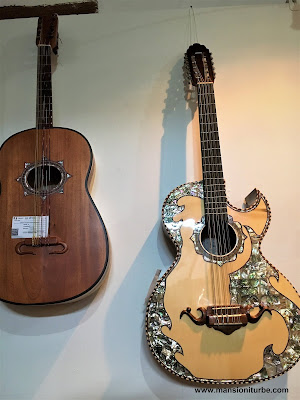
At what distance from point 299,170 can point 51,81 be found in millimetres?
1036

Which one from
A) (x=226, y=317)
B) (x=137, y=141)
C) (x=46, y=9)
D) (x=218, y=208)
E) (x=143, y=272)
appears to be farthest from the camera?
(x=46, y=9)

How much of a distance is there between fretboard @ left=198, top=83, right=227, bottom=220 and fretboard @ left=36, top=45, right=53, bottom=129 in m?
0.57

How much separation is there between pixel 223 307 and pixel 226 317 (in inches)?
1.1

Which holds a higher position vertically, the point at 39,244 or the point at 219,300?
the point at 39,244

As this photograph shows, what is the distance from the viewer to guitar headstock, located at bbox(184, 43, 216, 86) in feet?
4.32

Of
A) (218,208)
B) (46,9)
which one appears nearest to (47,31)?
(46,9)

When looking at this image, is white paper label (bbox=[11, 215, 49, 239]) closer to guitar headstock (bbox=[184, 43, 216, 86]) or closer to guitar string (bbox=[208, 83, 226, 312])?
guitar string (bbox=[208, 83, 226, 312])

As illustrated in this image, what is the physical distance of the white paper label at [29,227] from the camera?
1188 millimetres

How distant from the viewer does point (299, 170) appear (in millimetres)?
1366

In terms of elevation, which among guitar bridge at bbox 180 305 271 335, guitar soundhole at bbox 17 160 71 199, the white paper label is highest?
guitar soundhole at bbox 17 160 71 199

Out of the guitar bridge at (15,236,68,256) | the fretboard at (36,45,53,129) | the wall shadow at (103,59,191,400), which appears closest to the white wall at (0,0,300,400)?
the wall shadow at (103,59,191,400)

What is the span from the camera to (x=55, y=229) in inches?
47.2

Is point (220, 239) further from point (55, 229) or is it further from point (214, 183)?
point (55, 229)

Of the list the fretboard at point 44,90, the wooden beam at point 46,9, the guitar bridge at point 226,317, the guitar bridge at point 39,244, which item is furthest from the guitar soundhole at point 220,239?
the wooden beam at point 46,9
